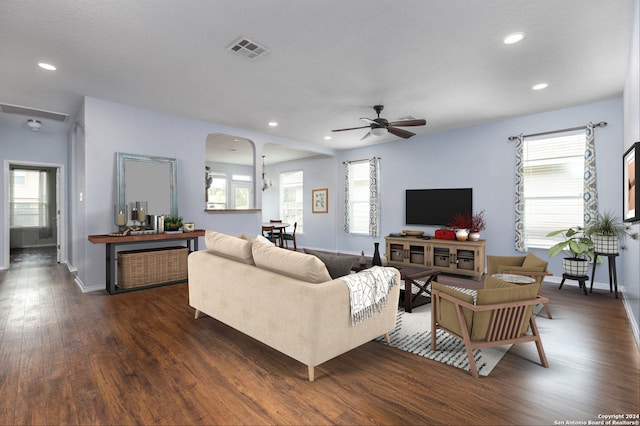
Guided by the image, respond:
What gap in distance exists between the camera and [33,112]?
516 centimetres

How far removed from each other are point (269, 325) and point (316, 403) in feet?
2.29

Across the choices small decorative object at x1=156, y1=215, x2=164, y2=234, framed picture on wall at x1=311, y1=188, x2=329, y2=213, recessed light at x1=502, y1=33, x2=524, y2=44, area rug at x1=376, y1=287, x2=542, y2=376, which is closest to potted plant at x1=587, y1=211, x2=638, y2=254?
area rug at x1=376, y1=287, x2=542, y2=376

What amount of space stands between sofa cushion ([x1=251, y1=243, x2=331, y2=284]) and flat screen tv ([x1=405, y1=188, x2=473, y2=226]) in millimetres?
4710

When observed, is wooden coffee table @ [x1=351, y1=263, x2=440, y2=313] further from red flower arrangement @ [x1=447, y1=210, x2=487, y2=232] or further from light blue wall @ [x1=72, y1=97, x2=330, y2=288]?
light blue wall @ [x1=72, y1=97, x2=330, y2=288]

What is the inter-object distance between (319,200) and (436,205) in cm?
341

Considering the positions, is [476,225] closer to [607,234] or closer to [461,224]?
[461,224]

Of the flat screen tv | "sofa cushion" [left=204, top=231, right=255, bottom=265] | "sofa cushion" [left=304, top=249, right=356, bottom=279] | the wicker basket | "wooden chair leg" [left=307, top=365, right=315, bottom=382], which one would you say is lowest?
"wooden chair leg" [left=307, top=365, right=315, bottom=382]

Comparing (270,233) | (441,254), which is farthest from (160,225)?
(441,254)

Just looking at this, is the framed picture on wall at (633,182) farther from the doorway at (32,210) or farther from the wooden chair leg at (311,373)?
the doorway at (32,210)

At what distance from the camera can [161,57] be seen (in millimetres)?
3365

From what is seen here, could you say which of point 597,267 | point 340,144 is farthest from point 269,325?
point 340,144

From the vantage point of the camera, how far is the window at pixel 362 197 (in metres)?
7.63

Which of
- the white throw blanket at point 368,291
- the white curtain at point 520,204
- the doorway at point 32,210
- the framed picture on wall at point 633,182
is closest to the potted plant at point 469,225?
the white curtain at point 520,204

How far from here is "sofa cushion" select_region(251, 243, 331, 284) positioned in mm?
2361
